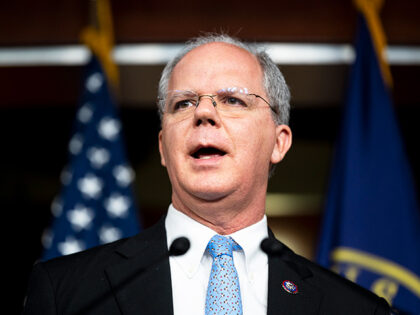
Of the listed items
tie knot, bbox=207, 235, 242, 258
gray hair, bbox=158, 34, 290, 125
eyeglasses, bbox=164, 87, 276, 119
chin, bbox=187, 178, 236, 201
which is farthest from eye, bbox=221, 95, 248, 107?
tie knot, bbox=207, 235, 242, 258

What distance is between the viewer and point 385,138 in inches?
119

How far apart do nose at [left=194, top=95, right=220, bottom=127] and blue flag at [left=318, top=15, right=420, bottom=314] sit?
5.17 ft

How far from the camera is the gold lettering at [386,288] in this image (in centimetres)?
282

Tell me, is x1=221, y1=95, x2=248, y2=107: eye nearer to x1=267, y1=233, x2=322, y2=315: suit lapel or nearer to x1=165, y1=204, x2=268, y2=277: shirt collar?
x1=165, y1=204, x2=268, y2=277: shirt collar

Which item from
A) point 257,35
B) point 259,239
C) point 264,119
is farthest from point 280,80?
point 257,35

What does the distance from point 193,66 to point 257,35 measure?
6.66 ft

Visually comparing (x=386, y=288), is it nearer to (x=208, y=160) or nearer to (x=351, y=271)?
(x=351, y=271)

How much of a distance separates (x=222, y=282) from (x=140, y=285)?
21 cm

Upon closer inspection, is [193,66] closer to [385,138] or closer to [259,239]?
[259,239]

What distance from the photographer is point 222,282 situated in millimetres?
1385

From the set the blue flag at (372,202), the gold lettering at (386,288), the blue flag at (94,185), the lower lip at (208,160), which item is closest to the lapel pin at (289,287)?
the lower lip at (208,160)

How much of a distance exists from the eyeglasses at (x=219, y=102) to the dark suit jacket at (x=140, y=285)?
342 millimetres

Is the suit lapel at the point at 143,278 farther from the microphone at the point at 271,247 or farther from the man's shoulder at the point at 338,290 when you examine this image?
the man's shoulder at the point at 338,290

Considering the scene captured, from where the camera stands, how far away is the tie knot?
4.75ft
